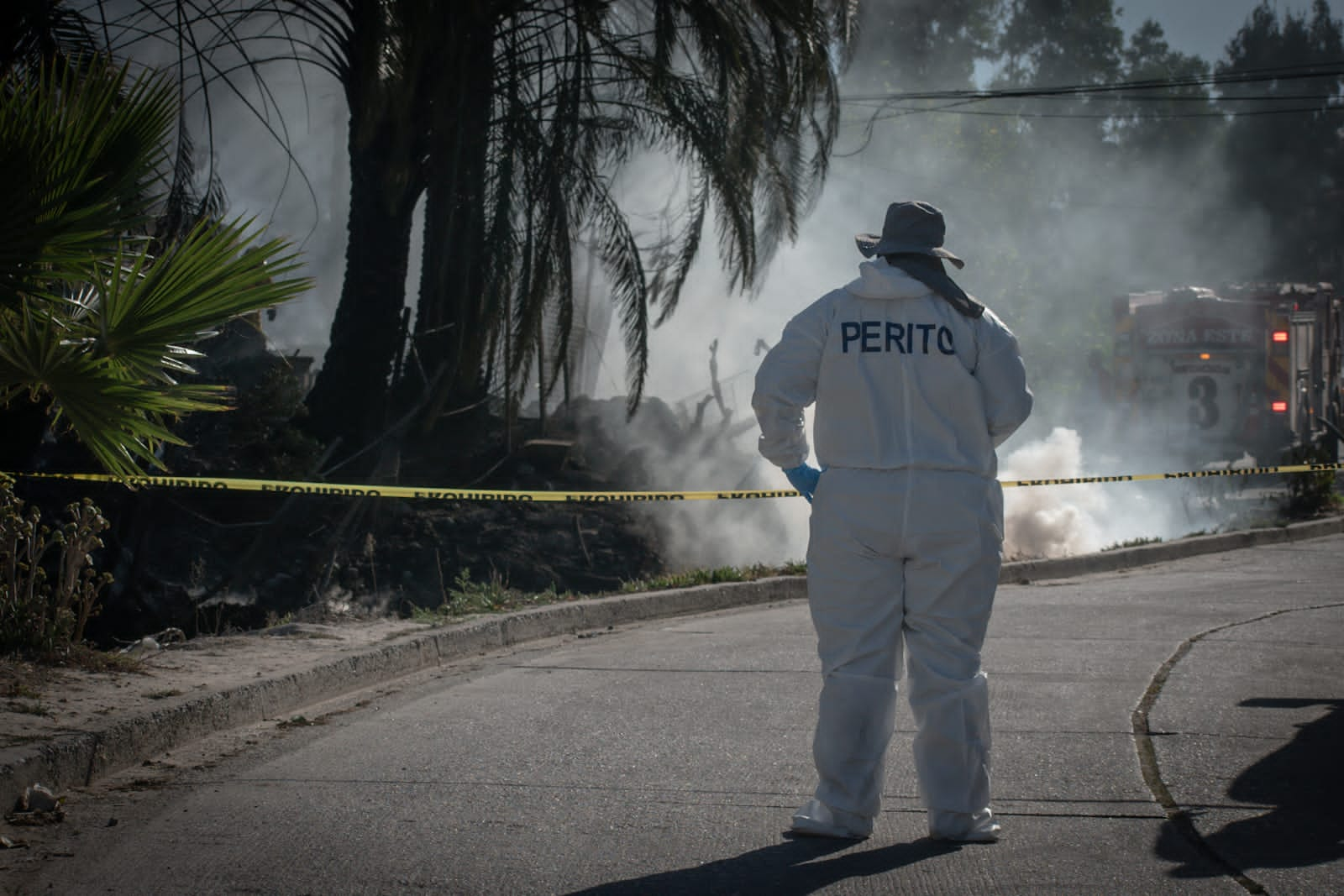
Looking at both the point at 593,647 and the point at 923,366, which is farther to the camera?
the point at 593,647

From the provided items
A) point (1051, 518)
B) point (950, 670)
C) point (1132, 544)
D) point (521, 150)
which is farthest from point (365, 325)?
point (950, 670)

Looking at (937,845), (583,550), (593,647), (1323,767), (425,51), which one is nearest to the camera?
(937,845)

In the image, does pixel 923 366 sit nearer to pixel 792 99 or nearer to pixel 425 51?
pixel 425 51

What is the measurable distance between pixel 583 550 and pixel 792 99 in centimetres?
431

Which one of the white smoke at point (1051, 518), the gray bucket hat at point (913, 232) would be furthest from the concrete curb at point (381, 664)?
the gray bucket hat at point (913, 232)

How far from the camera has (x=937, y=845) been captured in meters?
3.82

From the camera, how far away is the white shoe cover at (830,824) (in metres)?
3.85

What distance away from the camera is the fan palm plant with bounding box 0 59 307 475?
4180mm

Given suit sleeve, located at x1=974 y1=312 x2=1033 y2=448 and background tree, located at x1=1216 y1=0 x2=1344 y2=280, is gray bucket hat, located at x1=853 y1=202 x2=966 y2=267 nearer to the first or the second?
suit sleeve, located at x1=974 y1=312 x2=1033 y2=448

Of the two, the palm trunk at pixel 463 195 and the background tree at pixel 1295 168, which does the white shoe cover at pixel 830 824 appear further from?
the background tree at pixel 1295 168

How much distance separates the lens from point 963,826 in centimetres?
382

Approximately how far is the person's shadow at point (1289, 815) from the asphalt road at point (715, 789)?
0.01 metres

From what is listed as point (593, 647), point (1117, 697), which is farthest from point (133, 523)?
point (1117, 697)

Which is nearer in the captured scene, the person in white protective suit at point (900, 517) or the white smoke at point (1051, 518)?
the person in white protective suit at point (900, 517)
